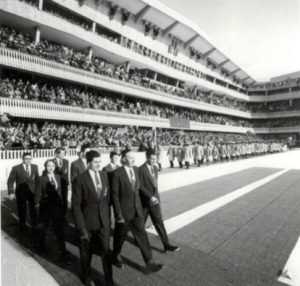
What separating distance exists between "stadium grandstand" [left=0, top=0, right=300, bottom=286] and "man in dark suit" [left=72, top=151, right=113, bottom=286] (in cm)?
42

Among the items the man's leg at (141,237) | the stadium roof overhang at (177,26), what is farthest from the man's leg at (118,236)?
the stadium roof overhang at (177,26)

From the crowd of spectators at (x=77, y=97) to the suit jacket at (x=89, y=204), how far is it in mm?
15400

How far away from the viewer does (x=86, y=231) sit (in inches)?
150

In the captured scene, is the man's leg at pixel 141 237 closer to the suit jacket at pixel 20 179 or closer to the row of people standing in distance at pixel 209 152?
the suit jacket at pixel 20 179

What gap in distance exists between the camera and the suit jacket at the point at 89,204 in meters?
3.87

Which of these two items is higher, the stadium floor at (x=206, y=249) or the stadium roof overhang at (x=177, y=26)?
the stadium roof overhang at (x=177, y=26)

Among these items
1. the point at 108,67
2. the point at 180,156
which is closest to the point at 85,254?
the point at 180,156

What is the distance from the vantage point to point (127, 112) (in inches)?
1067

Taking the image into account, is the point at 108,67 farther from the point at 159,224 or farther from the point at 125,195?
the point at 125,195

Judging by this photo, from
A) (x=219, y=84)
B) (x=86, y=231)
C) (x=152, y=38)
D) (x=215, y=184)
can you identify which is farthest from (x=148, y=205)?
(x=219, y=84)

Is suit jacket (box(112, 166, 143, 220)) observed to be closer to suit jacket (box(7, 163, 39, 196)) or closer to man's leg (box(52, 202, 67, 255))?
man's leg (box(52, 202, 67, 255))

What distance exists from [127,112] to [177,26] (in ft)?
51.5

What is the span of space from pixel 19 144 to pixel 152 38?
24068mm

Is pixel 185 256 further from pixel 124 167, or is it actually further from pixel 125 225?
pixel 124 167
